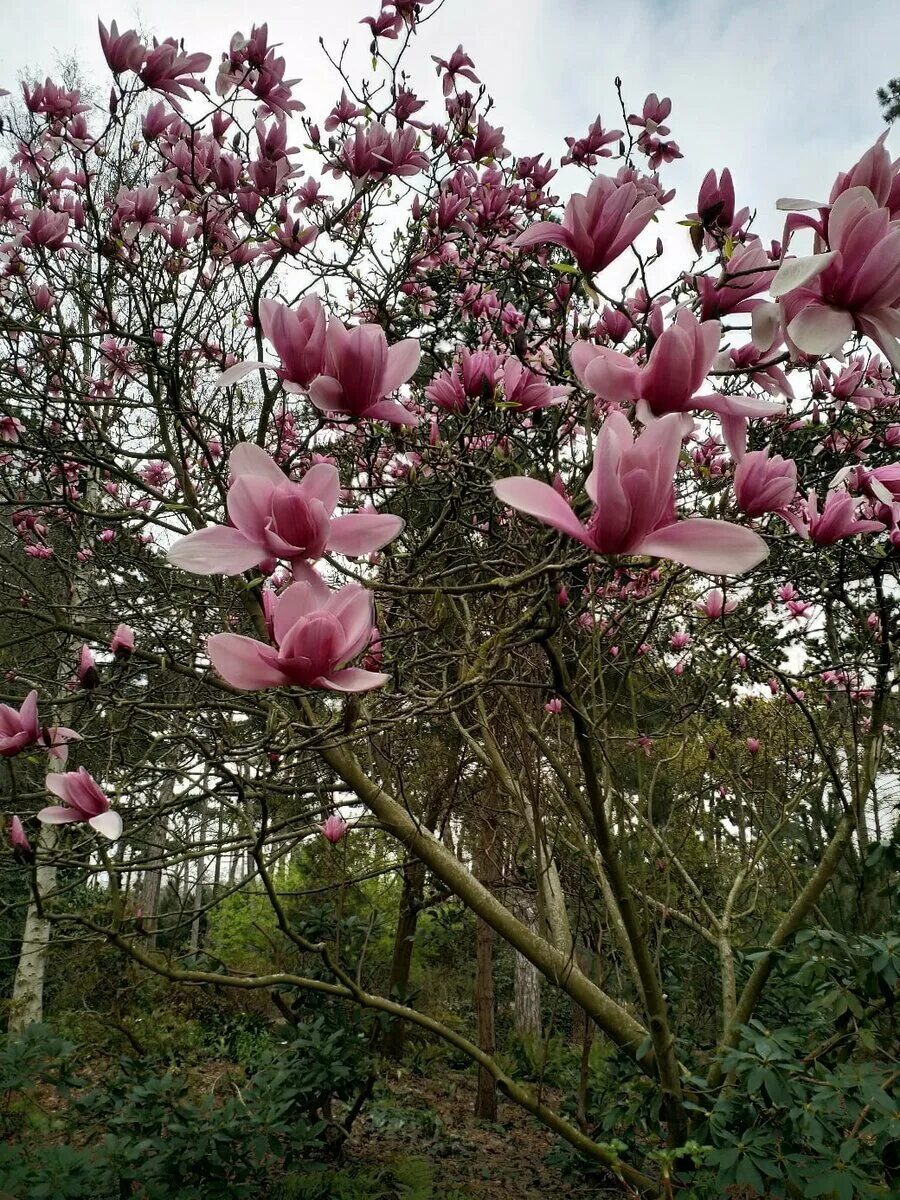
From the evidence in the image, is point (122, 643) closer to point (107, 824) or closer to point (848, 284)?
point (107, 824)

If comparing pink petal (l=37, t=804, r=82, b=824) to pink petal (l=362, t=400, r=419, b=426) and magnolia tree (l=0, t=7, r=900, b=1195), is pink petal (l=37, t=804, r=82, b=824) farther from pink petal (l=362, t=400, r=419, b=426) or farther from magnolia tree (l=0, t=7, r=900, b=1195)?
pink petal (l=362, t=400, r=419, b=426)

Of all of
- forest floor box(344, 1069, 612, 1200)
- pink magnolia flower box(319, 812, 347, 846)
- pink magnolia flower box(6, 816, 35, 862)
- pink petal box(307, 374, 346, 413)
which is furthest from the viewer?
forest floor box(344, 1069, 612, 1200)

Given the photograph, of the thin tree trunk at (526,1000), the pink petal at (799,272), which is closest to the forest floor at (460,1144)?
the thin tree trunk at (526,1000)

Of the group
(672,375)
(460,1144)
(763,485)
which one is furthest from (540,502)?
(460,1144)

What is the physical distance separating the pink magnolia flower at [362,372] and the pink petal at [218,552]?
21cm

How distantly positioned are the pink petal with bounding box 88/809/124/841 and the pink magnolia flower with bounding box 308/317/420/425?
33.5 inches

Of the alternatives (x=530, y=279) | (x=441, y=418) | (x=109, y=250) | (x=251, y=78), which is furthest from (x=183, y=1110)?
(x=251, y=78)

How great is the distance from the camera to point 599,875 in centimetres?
285

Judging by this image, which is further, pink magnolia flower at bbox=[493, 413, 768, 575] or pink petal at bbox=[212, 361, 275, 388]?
pink petal at bbox=[212, 361, 275, 388]

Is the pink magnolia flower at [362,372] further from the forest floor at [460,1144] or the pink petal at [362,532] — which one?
the forest floor at [460,1144]

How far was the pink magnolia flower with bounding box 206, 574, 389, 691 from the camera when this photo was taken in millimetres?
691

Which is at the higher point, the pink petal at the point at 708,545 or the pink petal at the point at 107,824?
the pink petal at the point at 708,545

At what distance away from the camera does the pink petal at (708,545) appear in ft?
2.04

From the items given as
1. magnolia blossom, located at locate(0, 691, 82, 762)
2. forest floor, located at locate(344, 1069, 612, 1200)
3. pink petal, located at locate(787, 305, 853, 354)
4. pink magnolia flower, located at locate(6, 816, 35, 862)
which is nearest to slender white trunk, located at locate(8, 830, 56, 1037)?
forest floor, located at locate(344, 1069, 612, 1200)
